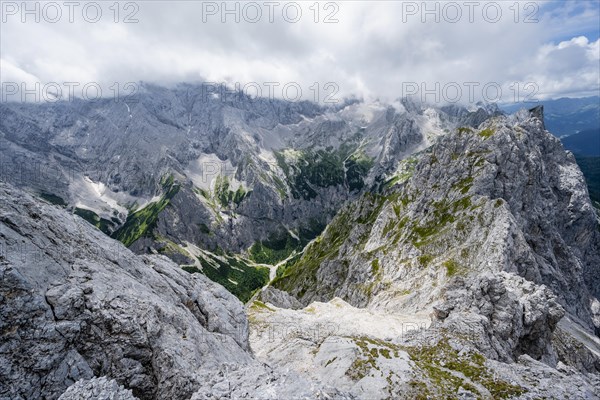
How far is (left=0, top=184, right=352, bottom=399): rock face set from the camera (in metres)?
24.8

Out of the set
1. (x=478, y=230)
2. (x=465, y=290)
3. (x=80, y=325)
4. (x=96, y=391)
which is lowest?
(x=465, y=290)

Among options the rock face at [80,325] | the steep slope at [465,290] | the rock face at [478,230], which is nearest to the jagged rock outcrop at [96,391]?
the rock face at [80,325]

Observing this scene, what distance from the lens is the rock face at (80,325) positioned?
2475cm

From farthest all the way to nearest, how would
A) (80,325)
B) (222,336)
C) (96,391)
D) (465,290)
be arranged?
(465,290) → (222,336) → (80,325) → (96,391)

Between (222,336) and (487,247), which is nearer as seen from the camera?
(222,336)

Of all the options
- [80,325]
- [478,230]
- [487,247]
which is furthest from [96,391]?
[478,230]

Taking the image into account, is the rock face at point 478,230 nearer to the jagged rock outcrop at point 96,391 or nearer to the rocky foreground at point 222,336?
the rocky foreground at point 222,336

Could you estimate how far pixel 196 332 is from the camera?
3503 centimetres

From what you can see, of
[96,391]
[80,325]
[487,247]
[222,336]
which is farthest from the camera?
[487,247]

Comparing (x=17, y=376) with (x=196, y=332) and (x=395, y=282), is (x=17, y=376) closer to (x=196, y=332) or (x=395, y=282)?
(x=196, y=332)

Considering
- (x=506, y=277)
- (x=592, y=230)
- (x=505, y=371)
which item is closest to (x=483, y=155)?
(x=592, y=230)

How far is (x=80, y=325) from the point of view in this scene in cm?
2752

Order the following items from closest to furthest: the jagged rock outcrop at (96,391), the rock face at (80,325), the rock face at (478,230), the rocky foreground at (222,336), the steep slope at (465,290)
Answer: the jagged rock outcrop at (96,391) < the rock face at (80,325) < the rocky foreground at (222,336) < the steep slope at (465,290) < the rock face at (478,230)

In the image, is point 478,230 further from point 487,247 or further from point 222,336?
point 222,336
